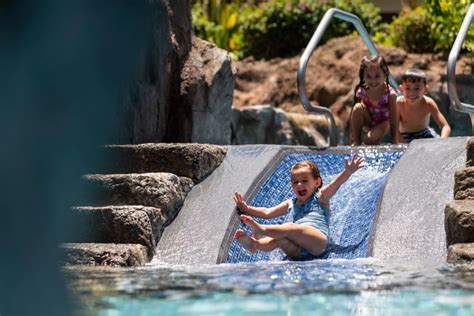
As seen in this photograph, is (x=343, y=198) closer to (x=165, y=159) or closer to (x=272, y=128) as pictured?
(x=165, y=159)

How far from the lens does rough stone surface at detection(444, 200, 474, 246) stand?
5.39 metres

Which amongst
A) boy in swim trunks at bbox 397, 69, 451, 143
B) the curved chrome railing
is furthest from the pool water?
boy in swim trunks at bbox 397, 69, 451, 143

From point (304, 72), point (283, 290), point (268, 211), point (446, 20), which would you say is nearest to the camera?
point (283, 290)

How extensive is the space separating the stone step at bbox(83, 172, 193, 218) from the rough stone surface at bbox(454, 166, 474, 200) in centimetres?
189

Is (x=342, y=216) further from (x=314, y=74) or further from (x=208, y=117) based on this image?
(x=314, y=74)

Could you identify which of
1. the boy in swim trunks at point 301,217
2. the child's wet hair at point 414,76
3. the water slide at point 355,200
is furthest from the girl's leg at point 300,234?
the child's wet hair at point 414,76

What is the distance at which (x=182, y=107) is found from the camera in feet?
27.3

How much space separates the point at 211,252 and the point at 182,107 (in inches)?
99.8

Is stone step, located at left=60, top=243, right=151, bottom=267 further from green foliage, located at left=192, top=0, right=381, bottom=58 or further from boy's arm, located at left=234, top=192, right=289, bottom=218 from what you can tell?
green foliage, located at left=192, top=0, right=381, bottom=58

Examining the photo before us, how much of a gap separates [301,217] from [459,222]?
106 centimetres

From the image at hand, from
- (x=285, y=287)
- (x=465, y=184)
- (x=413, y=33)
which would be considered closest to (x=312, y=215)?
(x=465, y=184)

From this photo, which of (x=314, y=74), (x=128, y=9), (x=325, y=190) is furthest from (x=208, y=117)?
(x=314, y=74)

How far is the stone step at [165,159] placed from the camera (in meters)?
6.90

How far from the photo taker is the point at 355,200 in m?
6.76
